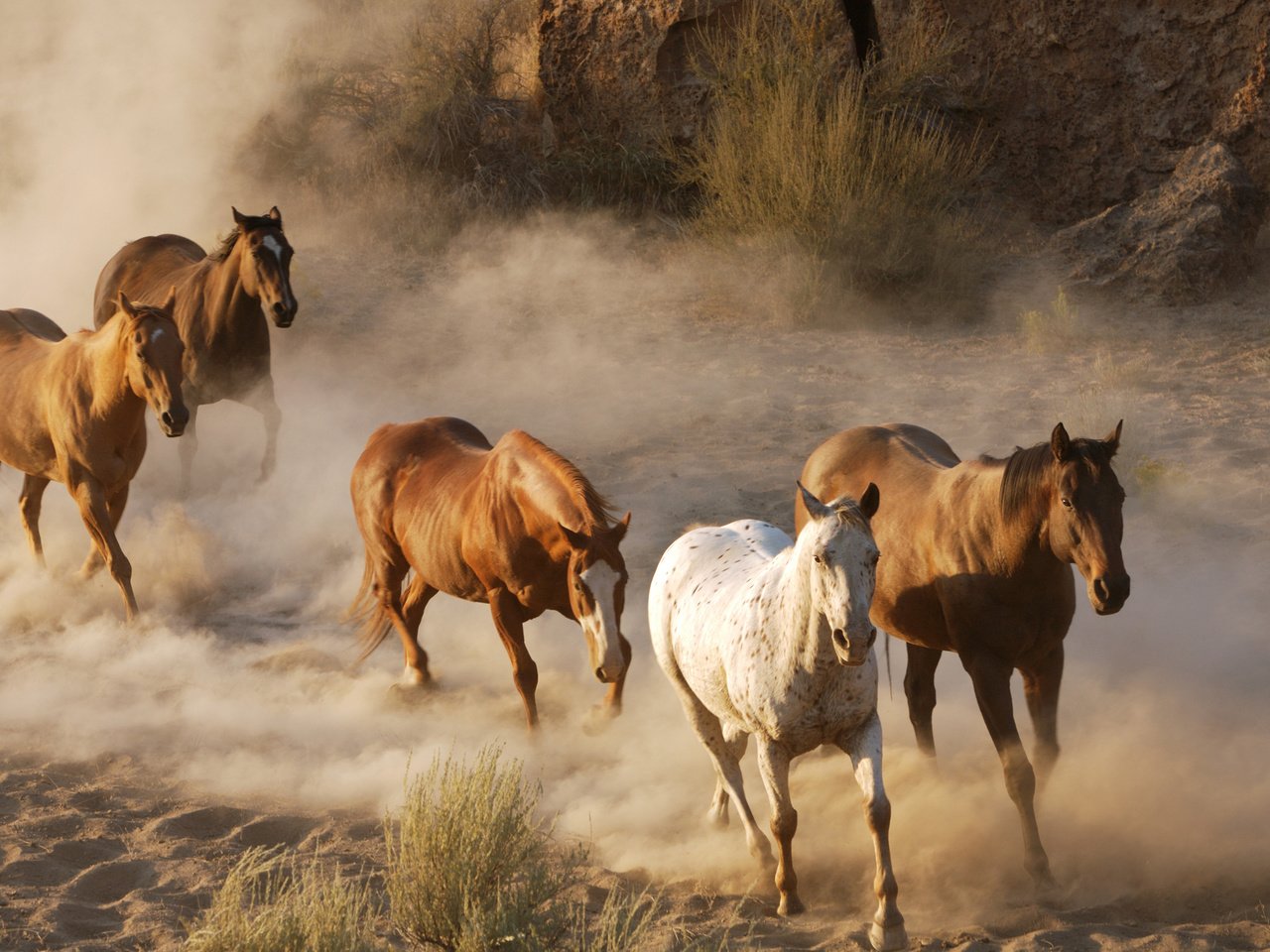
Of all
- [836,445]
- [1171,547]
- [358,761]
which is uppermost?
[836,445]

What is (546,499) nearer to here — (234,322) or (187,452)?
(234,322)

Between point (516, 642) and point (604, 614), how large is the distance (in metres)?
0.95

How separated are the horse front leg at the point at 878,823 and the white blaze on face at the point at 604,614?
123cm

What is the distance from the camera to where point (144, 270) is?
11.7m

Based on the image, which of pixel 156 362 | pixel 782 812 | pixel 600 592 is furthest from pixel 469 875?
pixel 156 362

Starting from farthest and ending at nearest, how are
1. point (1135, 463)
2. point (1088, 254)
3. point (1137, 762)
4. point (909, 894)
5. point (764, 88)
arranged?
1. point (764, 88)
2. point (1088, 254)
3. point (1135, 463)
4. point (1137, 762)
5. point (909, 894)

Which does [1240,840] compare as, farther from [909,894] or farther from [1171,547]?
[1171,547]

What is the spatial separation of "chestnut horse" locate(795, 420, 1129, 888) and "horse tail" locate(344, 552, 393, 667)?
3016 millimetres

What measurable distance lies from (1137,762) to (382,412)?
23.4 feet

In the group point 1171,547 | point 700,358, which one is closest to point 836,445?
point 1171,547

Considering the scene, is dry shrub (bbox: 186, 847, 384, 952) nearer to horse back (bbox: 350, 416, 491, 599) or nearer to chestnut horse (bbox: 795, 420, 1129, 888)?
chestnut horse (bbox: 795, 420, 1129, 888)

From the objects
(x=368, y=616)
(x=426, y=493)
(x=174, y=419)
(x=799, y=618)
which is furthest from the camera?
(x=368, y=616)

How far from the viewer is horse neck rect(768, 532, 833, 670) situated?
4598mm

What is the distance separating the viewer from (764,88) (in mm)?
13422
